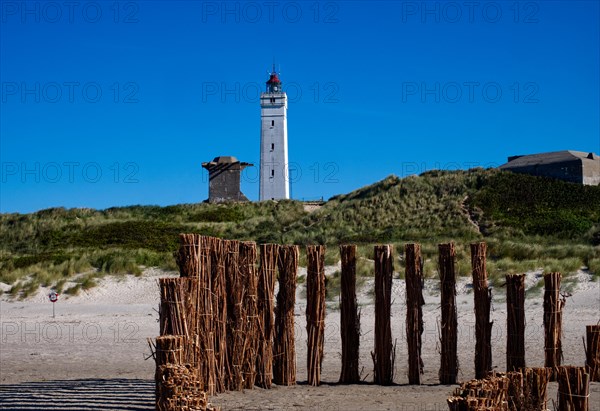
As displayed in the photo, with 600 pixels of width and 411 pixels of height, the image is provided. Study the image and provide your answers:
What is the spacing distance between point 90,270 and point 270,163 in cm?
3608

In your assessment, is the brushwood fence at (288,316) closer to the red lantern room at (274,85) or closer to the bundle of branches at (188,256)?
the bundle of branches at (188,256)

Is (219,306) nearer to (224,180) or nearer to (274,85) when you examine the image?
(224,180)

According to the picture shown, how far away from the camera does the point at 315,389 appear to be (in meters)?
8.79

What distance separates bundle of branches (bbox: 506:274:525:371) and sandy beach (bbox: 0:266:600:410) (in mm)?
527

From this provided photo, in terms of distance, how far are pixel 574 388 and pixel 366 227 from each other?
80.3 feet

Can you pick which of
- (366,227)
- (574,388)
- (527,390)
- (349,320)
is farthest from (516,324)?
(366,227)

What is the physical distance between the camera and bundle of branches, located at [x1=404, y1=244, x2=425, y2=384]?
29.2 ft

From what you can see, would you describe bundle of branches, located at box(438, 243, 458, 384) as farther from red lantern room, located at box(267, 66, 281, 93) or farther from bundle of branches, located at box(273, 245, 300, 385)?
red lantern room, located at box(267, 66, 281, 93)

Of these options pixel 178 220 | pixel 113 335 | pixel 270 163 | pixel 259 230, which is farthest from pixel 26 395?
pixel 270 163

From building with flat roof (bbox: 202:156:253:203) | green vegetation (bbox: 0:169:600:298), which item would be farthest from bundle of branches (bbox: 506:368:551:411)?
building with flat roof (bbox: 202:156:253:203)

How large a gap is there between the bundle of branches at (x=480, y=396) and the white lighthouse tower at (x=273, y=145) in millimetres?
48651

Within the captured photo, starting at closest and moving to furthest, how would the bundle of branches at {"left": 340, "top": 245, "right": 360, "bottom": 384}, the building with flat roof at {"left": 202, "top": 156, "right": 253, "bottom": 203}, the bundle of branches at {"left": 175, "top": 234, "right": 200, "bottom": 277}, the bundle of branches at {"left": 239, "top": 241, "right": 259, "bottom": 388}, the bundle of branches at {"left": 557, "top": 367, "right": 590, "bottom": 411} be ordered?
the bundle of branches at {"left": 557, "top": 367, "right": 590, "bottom": 411} < the bundle of branches at {"left": 175, "top": 234, "right": 200, "bottom": 277} < the bundle of branches at {"left": 239, "top": 241, "right": 259, "bottom": 388} < the bundle of branches at {"left": 340, "top": 245, "right": 360, "bottom": 384} < the building with flat roof at {"left": 202, "top": 156, "right": 253, "bottom": 203}

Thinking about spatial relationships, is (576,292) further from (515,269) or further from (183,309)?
(183,309)

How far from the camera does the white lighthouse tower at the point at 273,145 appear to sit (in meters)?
55.3
